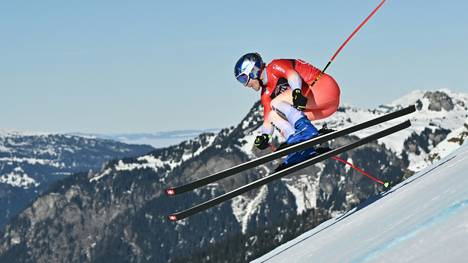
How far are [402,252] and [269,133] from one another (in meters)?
8.50

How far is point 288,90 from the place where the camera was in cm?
1325

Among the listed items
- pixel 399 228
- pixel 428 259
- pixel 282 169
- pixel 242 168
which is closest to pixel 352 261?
pixel 399 228

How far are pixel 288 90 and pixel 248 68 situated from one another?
0.81 m

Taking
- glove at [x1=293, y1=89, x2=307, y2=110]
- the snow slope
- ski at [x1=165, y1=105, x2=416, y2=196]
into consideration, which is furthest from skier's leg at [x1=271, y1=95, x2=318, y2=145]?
the snow slope

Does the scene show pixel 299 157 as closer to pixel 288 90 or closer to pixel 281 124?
pixel 281 124

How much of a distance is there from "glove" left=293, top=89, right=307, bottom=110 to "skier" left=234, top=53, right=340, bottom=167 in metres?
0.32

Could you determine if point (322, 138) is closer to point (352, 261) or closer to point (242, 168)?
point (242, 168)

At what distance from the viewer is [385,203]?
967cm

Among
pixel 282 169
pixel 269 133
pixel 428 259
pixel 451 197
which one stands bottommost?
pixel 428 259

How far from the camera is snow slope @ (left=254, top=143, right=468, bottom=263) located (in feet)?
16.7

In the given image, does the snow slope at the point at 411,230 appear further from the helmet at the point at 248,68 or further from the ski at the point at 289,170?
the helmet at the point at 248,68

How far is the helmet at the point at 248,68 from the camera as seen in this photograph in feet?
43.6

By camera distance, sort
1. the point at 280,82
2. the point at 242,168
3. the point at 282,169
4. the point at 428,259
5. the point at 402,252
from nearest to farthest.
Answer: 1. the point at 428,259
2. the point at 402,252
3. the point at 242,168
4. the point at 282,169
5. the point at 280,82

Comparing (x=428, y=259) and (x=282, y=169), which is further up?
(x=282, y=169)
